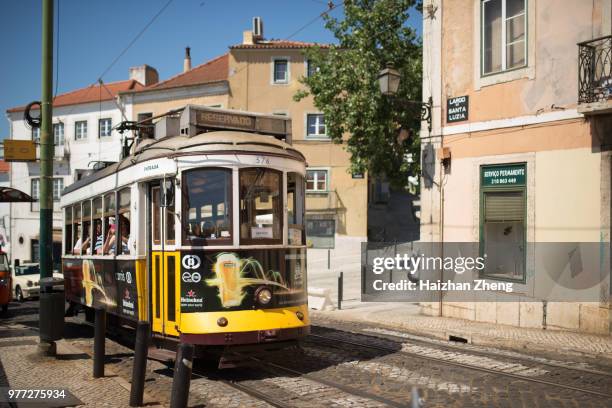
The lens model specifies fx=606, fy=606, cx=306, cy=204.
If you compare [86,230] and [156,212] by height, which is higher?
[156,212]

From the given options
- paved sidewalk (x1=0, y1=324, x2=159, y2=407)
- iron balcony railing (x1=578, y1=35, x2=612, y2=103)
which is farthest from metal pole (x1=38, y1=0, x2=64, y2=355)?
iron balcony railing (x1=578, y1=35, x2=612, y2=103)

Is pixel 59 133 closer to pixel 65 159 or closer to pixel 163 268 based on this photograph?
pixel 65 159

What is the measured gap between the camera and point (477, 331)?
11.6 metres

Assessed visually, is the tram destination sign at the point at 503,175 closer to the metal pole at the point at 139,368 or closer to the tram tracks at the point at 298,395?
the tram tracks at the point at 298,395

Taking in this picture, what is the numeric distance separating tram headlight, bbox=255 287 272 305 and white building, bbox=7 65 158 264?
32.5m

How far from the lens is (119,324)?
9.88 metres

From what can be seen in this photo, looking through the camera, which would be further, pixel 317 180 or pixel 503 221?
pixel 317 180

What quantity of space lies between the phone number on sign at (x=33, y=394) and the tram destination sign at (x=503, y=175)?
9.41 m

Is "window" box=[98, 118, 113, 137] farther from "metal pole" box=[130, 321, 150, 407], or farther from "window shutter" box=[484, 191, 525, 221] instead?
"metal pole" box=[130, 321, 150, 407]

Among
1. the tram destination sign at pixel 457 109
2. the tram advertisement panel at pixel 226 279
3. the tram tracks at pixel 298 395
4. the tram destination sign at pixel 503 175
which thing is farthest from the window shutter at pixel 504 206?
the tram advertisement panel at pixel 226 279

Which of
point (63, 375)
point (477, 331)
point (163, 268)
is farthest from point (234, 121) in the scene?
point (477, 331)

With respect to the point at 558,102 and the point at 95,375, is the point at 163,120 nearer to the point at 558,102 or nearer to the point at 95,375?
the point at 95,375

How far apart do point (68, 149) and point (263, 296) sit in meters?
35.3

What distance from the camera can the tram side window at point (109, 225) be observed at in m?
10.0
